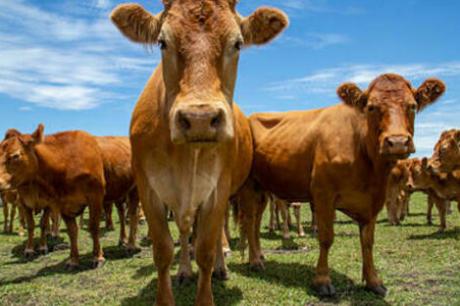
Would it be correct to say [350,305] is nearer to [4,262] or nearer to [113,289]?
[113,289]

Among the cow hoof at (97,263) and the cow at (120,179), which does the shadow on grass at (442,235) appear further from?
the cow hoof at (97,263)

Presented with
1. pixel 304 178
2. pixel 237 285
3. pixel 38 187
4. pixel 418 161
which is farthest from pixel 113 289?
pixel 418 161

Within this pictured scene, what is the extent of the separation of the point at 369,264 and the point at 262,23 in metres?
3.44

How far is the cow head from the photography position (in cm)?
1218

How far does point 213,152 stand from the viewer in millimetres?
4320

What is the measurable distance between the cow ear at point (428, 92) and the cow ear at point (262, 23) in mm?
2332

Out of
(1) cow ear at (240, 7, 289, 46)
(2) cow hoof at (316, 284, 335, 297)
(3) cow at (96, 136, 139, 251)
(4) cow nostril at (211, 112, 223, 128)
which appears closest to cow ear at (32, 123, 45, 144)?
(3) cow at (96, 136, 139, 251)

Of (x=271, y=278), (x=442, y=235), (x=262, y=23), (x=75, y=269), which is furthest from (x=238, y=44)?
(x=442, y=235)

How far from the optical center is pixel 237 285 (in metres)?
5.99

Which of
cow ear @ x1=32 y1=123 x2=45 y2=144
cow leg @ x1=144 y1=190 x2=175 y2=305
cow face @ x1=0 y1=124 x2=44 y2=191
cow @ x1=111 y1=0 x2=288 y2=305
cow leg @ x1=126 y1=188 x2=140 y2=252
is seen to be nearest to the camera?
cow @ x1=111 y1=0 x2=288 y2=305

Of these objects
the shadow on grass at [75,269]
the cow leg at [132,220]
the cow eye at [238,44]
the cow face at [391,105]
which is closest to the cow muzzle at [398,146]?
the cow face at [391,105]

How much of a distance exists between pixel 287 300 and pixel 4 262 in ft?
21.1

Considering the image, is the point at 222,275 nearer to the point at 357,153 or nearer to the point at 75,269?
the point at 357,153

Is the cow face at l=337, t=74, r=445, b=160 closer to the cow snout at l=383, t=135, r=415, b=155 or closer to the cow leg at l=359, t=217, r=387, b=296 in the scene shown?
the cow snout at l=383, t=135, r=415, b=155
